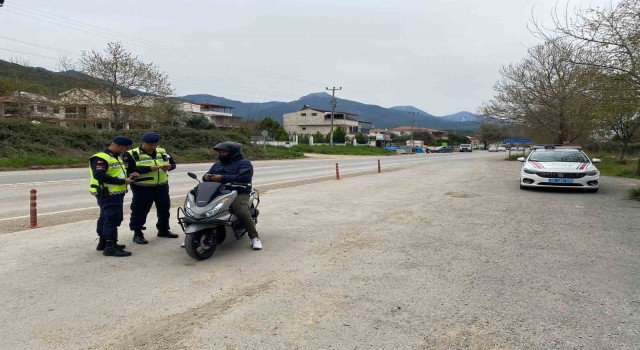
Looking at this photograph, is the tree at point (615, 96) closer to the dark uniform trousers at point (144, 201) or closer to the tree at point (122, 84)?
the dark uniform trousers at point (144, 201)

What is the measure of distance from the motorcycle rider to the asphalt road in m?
0.44

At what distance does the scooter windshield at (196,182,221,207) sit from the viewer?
526 cm

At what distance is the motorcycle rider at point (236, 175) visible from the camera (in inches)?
221

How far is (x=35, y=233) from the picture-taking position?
6.74 meters

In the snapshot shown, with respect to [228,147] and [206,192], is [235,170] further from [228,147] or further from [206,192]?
[206,192]

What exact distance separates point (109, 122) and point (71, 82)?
13.6 feet

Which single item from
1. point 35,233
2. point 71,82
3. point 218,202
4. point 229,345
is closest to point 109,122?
point 71,82

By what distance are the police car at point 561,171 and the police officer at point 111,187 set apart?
36.2ft

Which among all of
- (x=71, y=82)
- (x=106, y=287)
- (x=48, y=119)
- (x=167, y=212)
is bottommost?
(x=106, y=287)

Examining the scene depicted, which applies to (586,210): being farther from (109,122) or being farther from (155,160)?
(109,122)

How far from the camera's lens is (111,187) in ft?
17.6

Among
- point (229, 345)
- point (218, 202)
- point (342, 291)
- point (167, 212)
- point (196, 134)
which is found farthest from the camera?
point (196, 134)

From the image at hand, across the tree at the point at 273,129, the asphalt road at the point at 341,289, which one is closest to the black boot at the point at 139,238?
the asphalt road at the point at 341,289

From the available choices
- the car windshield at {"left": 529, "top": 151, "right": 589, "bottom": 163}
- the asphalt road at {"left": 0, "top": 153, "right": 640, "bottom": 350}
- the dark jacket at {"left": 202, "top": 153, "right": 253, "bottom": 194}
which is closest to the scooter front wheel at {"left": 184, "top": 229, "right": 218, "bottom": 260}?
the asphalt road at {"left": 0, "top": 153, "right": 640, "bottom": 350}
